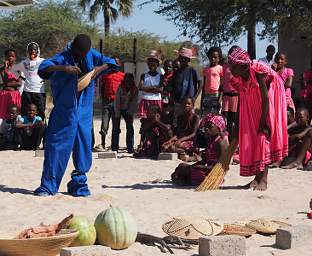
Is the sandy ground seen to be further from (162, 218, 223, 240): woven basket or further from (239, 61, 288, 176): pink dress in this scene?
(239, 61, 288, 176): pink dress

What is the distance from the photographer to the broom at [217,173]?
330 inches

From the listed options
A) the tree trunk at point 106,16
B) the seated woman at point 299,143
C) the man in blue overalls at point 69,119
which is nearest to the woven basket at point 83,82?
the man in blue overalls at point 69,119

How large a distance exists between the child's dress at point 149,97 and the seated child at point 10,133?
2.26 metres

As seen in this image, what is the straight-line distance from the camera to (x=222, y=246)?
5.27m

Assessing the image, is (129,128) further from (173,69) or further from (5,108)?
(5,108)

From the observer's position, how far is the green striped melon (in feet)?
17.7

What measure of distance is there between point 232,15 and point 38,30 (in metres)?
16.9

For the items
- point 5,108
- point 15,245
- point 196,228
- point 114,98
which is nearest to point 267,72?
point 196,228

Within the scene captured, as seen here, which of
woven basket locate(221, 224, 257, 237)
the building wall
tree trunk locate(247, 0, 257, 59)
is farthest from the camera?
the building wall

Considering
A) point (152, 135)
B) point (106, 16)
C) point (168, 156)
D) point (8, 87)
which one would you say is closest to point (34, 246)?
point (168, 156)

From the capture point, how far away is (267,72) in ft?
27.1

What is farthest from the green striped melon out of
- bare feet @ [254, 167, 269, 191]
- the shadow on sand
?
bare feet @ [254, 167, 269, 191]

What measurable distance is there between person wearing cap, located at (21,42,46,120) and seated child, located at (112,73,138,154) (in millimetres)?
1368

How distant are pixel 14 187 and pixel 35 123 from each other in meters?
4.16
